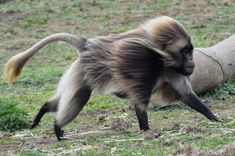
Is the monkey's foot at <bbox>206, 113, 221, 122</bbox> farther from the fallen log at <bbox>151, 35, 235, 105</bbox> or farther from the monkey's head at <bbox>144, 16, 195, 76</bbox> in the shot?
the fallen log at <bbox>151, 35, 235, 105</bbox>

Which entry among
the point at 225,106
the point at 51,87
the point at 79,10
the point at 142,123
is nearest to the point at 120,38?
the point at 142,123

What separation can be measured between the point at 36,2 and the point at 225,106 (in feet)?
42.2

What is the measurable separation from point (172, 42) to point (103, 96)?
117 inches

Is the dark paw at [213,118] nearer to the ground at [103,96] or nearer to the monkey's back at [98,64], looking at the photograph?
the ground at [103,96]

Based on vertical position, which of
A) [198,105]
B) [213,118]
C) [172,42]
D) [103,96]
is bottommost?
[103,96]

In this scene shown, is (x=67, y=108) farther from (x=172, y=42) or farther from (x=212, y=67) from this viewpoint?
(x=212, y=67)

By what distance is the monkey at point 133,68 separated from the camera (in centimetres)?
798

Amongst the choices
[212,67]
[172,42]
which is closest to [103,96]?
[212,67]

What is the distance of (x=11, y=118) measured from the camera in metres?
9.05

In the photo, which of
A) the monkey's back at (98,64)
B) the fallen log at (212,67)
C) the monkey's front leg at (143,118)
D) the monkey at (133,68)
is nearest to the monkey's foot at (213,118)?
the monkey at (133,68)

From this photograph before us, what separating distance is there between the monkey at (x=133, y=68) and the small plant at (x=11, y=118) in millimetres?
743

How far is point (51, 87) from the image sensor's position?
39.4 feet

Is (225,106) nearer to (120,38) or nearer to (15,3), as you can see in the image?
(120,38)

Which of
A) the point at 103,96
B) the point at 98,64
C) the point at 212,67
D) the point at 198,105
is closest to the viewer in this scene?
the point at 98,64
